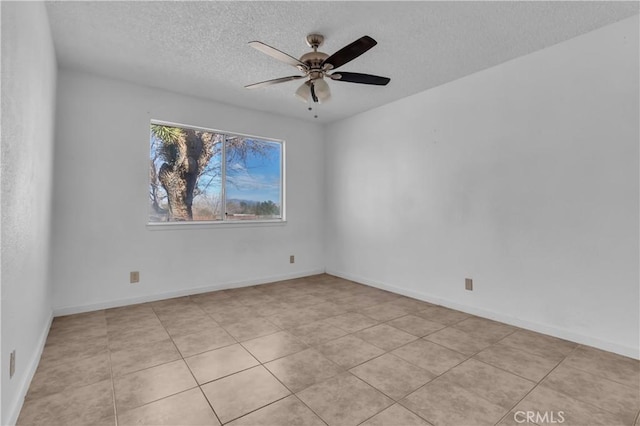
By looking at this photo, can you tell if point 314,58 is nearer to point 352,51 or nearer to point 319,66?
point 319,66

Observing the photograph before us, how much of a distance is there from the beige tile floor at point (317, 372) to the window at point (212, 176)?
4.45 feet

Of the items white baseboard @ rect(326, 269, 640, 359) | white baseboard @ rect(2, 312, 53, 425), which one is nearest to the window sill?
white baseboard @ rect(2, 312, 53, 425)

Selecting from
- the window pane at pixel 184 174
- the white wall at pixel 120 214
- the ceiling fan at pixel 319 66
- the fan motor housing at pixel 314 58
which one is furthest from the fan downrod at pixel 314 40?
the window pane at pixel 184 174

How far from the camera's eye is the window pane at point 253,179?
4.21m

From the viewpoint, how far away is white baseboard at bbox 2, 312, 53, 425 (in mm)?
1461

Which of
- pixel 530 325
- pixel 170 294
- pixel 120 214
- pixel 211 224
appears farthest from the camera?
pixel 211 224

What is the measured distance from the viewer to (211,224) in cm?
394

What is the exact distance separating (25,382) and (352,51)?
2841mm

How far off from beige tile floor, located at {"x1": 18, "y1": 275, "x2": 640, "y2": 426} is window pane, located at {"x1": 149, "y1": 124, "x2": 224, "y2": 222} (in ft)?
4.19

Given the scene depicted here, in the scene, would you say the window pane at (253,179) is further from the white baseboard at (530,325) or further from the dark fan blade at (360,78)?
the dark fan blade at (360,78)

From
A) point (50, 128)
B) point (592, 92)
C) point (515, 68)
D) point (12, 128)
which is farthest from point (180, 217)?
point (592, 92)

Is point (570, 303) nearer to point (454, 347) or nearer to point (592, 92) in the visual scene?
point (454, 347)

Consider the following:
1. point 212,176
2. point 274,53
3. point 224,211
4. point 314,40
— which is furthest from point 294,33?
point 224,211

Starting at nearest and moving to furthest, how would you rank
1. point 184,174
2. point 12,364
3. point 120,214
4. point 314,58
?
point 12,364, point 314,58, point 120,214, point 184,174
